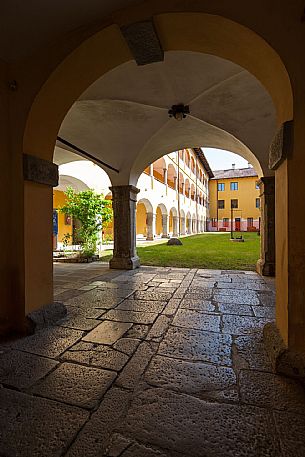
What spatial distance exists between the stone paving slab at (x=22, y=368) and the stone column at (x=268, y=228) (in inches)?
189

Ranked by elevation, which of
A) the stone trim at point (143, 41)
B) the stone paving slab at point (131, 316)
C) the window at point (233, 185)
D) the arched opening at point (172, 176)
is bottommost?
the stone paving slab at point (131, 316)

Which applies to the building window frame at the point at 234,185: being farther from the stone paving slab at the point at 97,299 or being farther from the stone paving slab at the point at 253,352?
the stone paving slab at the point at 253,352

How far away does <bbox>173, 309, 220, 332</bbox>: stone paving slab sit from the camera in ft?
8.19

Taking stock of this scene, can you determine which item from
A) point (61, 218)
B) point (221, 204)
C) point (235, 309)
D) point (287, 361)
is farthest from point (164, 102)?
point (221, 204)

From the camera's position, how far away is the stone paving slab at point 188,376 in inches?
60.9

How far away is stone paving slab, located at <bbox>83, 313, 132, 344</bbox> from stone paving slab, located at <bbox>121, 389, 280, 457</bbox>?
84 cm

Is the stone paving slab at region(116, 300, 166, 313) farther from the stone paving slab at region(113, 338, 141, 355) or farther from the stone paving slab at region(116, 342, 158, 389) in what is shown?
the stone paving slab at region(116, 342, 158, 389)

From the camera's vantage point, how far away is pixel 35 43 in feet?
7.45

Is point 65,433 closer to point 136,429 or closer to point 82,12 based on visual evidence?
point 136,429

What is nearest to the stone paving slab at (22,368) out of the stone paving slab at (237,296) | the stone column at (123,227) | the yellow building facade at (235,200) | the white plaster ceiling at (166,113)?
the stone paving slab at (237,296)

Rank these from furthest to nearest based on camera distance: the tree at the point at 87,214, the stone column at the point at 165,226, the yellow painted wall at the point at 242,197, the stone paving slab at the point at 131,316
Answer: the yellow painted wall at the point at 242,197, the stone column at the point at 165,226, the tree at the point at 87,214, the stone paving slab at the point at 131,316

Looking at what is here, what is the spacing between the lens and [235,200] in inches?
1452

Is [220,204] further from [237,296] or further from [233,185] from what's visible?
[237,296]

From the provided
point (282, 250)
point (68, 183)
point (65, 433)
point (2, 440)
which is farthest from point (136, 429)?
point (68, 183)
